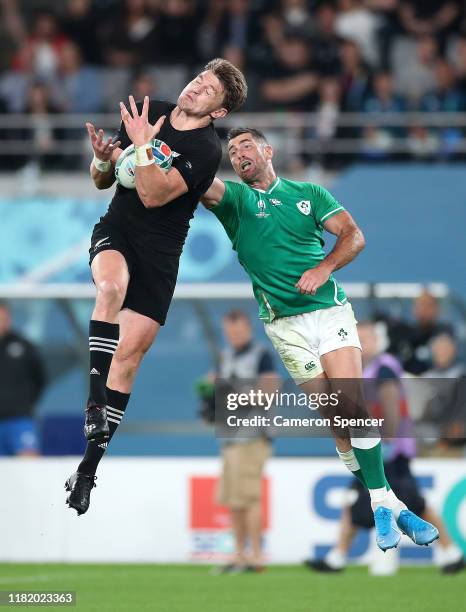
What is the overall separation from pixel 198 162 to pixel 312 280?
3.42 feet

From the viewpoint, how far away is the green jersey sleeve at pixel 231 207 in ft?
30.1

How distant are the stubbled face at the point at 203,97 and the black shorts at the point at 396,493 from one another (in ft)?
15.3

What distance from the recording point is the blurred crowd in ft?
57.3

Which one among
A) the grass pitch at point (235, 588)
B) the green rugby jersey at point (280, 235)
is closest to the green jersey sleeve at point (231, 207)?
the green rugby jersey at point (280, 235)

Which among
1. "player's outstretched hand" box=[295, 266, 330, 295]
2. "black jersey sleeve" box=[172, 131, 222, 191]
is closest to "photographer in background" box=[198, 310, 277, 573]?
"player's outstretched hand" box=[295, 266, 330, 295]

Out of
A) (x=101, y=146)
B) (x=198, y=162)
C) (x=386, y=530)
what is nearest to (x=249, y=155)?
(x=198, y=162)

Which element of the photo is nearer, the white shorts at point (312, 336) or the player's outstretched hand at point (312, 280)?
the player's outstretched hand at point (312, 280)

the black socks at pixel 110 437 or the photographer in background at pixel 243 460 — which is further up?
the photographer in background at pixel 243 460

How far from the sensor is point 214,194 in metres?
9.11

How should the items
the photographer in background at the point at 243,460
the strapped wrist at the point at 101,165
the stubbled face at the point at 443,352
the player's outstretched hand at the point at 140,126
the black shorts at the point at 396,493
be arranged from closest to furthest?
the player's outstretched hand at the point at 140,126 → the strapped wrist at the point at 101,165 → the black shorts at the point at 396,493 → the photographer in background at the point at 243,460 → the stubbled face at the point at 443,352

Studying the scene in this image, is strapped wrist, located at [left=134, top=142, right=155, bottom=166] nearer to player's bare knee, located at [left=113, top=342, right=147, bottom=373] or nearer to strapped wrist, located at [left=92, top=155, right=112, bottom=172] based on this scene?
strapped wrist, located at [left=92, top=155, right=112, bottom=172]

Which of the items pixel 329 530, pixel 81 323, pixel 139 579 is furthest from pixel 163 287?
pixel 81 323

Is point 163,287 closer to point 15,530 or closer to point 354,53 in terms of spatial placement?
point 15,530

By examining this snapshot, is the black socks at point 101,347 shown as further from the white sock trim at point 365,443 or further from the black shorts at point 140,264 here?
the white sock trim at point 365,443
